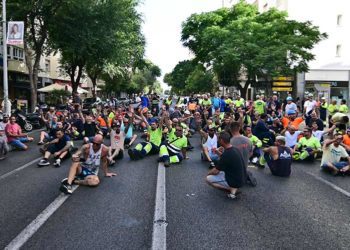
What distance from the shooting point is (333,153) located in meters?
10.0

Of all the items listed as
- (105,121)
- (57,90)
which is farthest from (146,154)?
(57,90)

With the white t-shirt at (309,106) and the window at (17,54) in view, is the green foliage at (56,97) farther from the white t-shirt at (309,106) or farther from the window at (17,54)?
the white t-shirt at (309,106)

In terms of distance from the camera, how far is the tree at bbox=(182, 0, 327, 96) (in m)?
30.9

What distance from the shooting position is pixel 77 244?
5.16 m

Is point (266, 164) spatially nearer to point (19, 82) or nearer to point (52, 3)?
point (52, 3)

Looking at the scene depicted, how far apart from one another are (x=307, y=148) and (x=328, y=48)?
107 ft

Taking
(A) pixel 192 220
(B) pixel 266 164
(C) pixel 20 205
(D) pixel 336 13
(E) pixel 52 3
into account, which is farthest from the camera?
(D) pixel 336 13

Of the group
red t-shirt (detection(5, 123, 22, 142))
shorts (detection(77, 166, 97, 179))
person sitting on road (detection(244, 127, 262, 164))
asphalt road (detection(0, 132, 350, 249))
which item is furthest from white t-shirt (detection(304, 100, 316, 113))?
red t-shirt (detection(5, 123, 22, 142))

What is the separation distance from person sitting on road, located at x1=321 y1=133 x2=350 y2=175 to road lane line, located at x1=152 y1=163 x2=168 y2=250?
446 cm

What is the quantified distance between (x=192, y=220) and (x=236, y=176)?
1.58m

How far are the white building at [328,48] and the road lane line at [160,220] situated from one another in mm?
34915

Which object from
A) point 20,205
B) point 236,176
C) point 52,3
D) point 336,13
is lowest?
point 20,205

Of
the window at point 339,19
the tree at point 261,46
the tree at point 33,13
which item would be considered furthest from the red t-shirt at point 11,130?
the window at point 339,19

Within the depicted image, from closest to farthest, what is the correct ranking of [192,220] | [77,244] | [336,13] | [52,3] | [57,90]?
[77,244] → [192,220] → [52,3] → [57,90] → [336,13]
